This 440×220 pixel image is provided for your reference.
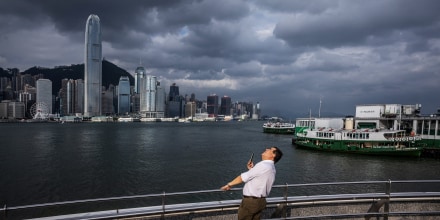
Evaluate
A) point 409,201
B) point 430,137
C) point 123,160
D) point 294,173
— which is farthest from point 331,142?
point 409,201

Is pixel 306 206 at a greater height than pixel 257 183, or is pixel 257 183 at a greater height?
pixel 257 183

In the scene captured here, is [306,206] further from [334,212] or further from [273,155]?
[273,155]

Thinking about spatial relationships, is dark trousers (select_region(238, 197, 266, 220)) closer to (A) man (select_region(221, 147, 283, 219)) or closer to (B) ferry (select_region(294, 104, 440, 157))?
(A) man (select_region(221, 147, 283, 219))

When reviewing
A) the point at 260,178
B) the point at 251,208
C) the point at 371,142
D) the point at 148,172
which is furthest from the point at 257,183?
the point at 371,142

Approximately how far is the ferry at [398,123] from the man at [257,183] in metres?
50.9

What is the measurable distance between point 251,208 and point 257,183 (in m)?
0.49

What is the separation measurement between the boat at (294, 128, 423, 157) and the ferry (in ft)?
0.62

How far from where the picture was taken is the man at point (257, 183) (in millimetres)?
4805

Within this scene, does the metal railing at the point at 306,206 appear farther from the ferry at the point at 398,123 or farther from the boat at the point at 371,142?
the ferry at the point at 398,123

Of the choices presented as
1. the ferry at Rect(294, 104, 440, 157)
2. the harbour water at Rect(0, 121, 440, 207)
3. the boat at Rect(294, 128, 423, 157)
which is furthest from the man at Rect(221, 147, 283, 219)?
the ferry at Rect(294, 104, 440, 157)

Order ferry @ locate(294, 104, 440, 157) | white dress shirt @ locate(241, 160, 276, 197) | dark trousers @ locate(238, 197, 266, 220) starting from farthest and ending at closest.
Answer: ferry @ locate(294, 104, 440, 157) → dark trousers @ locate(238, 197, 266, 220) → white dress shirt @ locate(241, 160, 276, 197)

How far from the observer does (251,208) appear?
4.92 m

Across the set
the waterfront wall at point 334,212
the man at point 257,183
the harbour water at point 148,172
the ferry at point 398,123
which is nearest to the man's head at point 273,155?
the man at point 257,183

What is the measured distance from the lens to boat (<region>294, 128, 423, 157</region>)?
46.3 m
